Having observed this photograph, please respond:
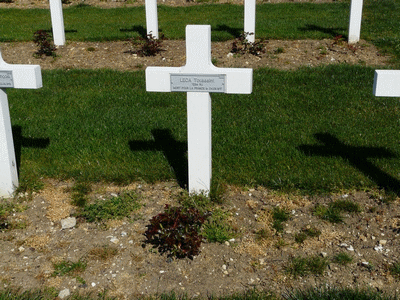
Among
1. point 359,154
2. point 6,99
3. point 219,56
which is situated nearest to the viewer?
point 6,99

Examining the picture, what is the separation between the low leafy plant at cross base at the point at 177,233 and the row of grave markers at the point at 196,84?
59 centimetres

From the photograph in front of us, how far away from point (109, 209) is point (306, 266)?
1934 mm

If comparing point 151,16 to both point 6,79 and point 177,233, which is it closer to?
point 6,79

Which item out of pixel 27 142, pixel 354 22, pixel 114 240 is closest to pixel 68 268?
pixel 114 240

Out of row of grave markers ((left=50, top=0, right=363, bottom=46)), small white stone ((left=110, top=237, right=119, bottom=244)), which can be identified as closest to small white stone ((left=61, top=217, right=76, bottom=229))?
small white stone ((left=110, top=237, right=119, bottom=244))

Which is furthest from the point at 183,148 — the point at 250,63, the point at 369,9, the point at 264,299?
the point at 369,9

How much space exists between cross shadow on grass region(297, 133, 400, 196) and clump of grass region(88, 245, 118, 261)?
8.54 feet

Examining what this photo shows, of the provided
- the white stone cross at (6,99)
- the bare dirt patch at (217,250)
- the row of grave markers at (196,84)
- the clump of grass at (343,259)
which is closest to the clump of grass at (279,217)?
the bare dirt patch at (217,250)

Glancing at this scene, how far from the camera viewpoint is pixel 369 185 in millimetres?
4992

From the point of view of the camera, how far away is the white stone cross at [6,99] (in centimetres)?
468

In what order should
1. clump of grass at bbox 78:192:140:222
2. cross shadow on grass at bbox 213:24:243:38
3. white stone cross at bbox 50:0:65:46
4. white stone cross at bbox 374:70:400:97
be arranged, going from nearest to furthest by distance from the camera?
white stone cross at bbox 374:70:400:97
clump of grass at bbox 78:192:140:222
white stone cross at bbox 50:0:65:46
cross shadow on grass at bbox 213:24:243:38

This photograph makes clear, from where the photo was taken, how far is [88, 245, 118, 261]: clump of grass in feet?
13.4

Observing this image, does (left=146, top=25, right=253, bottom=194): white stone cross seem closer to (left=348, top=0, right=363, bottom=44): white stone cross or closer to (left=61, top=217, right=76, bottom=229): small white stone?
(left=61, top=217, right=76, bottom=229): small white stone

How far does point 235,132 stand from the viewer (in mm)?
6316
